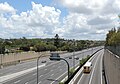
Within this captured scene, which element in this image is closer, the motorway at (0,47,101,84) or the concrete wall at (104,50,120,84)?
the concrete wall at (104,50,120,84)

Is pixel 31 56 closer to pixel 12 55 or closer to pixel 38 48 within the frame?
pixel 12 55

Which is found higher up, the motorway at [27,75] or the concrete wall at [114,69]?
the concrete wall at [114,69]

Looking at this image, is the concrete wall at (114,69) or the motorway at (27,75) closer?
the concrete wall at (114,69)

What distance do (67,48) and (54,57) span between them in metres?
140

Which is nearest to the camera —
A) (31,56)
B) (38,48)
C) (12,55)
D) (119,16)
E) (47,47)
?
(119,16)

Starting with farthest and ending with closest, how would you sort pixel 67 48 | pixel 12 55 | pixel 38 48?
pixel 67 48 < pixel 38 48 < pixel 12 55

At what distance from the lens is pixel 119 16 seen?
95.9 feet

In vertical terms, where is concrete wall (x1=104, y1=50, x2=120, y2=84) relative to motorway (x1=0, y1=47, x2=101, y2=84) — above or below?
above

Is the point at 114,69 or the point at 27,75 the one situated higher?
the point at 114,69

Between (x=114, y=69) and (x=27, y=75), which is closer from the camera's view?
(x=114, y=69)

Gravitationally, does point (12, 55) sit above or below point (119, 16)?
below

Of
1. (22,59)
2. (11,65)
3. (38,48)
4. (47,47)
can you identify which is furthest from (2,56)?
(47,47)

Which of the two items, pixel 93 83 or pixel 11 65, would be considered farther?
pixel 11 65

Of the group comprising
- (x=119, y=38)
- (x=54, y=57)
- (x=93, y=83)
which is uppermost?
(x=119, y=38)
